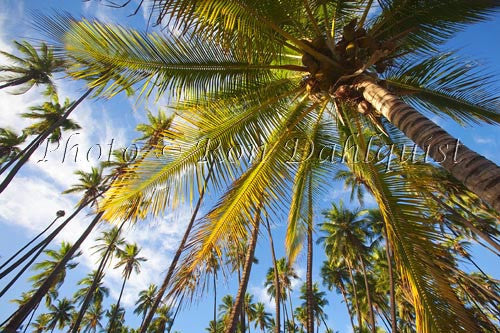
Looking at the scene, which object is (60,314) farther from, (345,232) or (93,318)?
(345,232)

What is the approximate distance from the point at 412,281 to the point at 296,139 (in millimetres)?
3146

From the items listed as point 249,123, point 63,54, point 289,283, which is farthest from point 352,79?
point 289,283

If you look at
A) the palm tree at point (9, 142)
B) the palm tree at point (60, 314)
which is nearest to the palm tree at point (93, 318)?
the palm tree at point (60, 314)

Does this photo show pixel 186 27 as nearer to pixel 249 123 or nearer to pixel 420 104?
pixel 249 123

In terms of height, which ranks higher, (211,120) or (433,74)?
(433,74)

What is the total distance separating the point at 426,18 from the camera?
4.90 meters

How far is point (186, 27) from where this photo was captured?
145 inches

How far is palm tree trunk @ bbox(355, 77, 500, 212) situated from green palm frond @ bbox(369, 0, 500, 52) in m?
2.33

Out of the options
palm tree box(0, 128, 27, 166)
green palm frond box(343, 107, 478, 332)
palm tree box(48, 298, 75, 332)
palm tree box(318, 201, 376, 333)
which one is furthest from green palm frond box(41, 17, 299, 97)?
palm tree box(48, 298, 75, 332)

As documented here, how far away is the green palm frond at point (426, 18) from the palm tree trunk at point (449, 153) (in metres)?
2.33

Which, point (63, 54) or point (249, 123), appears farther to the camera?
point (249, 123)

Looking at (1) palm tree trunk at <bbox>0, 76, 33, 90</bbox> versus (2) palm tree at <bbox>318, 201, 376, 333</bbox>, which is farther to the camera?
(2) palm tree at <bbox>318, 201, 376, 333</bbox>

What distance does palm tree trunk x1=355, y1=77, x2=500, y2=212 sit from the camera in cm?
214

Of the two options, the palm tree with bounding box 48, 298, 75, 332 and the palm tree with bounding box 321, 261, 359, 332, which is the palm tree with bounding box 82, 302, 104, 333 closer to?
the palm tree with bounding box 48, 298, 75, 332
